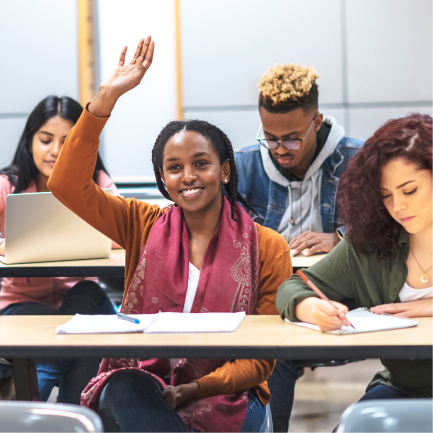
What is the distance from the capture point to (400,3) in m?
3.84

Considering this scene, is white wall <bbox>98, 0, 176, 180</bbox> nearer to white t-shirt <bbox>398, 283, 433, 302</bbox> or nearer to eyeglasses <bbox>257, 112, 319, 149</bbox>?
eyeglasses <bbox>257, 112, 319, 149</bbox>

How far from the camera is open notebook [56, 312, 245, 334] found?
124 cm

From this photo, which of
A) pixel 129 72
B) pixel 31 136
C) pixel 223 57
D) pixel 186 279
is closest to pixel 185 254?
pixel 186 279

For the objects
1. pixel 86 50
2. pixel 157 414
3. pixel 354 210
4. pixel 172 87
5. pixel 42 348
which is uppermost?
pixel 86 50

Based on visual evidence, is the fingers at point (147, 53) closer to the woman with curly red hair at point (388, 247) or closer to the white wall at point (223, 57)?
the woman with curly red hair at point (388, 247)

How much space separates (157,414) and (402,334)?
550 millimetres

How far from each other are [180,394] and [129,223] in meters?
0.54

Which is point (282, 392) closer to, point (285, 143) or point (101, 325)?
point (101, 325)

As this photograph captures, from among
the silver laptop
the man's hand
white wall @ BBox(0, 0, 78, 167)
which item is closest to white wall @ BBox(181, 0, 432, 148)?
white wall @ BBox(0, 0, 78, 167)

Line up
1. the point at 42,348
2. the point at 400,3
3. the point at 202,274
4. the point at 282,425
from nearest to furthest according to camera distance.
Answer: the point at 42,348
the point at 202,274
the point at 282,425
the point at 400,3

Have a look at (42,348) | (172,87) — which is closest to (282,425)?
(42,348)

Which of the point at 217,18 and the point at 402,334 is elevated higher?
the point at 217,18

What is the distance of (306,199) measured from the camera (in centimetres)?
249

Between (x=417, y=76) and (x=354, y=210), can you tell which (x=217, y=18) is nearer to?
(x=417, y=76)
